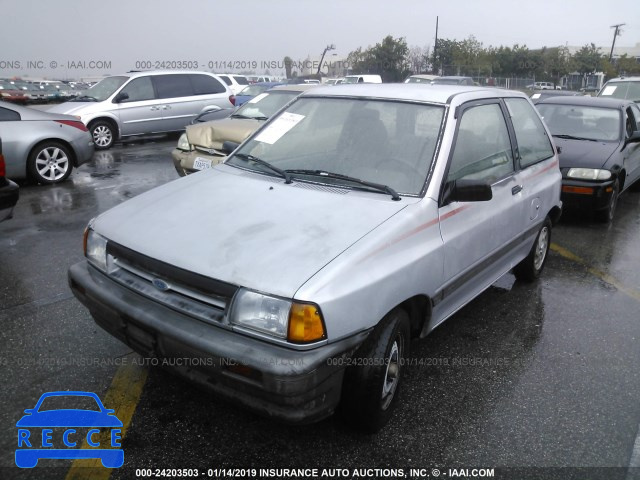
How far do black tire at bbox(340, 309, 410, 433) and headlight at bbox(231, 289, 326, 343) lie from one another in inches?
13.4

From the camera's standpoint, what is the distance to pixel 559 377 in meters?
3.15

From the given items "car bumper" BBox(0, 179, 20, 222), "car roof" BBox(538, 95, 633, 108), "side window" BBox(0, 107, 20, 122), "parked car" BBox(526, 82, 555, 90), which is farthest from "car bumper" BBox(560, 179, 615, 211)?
"parked car" BBox(526, 82, 555, 90)

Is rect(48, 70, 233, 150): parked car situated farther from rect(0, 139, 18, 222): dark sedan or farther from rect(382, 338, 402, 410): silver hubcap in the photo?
rect(382, 338, 402, 410): silver hubcap

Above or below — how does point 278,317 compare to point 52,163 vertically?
above

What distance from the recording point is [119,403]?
9.03 ft

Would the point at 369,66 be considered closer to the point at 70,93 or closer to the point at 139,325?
the point at 70,93

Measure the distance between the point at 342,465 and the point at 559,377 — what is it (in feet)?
5.20

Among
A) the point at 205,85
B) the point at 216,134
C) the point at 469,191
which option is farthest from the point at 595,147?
the point at 205,85

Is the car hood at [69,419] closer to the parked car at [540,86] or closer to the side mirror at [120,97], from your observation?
the side mirror at [120,97]

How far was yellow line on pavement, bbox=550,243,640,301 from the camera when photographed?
4480mm

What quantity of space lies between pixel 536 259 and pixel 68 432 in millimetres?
3849

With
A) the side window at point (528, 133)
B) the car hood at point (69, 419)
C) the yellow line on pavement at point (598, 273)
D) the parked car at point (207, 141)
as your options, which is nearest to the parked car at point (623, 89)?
the yellow line on pavement at point (598, 273)

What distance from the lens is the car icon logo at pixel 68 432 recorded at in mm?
2395

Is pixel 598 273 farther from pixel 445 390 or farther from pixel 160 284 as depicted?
pixel 160 284
